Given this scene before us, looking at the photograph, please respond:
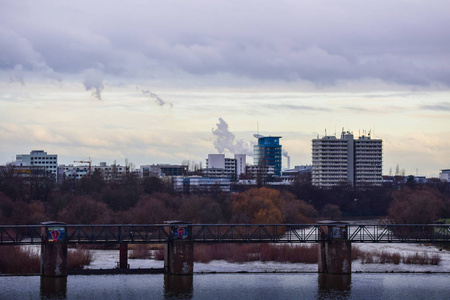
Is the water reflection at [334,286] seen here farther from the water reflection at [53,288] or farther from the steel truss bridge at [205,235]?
the water reflection at [53,288]

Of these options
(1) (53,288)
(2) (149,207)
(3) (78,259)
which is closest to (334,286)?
(1) (53,288)

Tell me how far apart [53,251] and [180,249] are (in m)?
10.6

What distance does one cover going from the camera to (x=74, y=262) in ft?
246

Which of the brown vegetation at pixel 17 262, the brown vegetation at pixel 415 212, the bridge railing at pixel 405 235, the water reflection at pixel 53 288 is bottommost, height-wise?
the water reflection at pixel 53 288

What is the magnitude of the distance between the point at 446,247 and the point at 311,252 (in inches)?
827

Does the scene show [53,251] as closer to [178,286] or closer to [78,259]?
[78,259]

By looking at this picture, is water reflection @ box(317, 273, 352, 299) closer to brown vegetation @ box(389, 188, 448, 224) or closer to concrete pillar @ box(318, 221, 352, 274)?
A: concrete pillar @ box(318, 221, 352, 274)

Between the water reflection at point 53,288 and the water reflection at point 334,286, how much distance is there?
19.2m

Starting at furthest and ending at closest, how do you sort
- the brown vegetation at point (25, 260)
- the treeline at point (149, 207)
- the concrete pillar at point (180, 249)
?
1. the treeline at point (149, 207)
2. the brown vegetation at point (25, 260)
3. the concrete pillar at point (180, 249)

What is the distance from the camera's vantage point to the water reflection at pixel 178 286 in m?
60.2

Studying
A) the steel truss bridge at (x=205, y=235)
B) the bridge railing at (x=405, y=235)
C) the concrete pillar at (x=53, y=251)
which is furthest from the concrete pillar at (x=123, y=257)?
the bridge railing at (x=405, y=235)

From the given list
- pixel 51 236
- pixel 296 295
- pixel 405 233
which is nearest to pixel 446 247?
pixel 405 233

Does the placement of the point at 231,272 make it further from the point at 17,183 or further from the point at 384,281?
the point at 17,183

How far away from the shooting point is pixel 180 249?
69.7 metres
